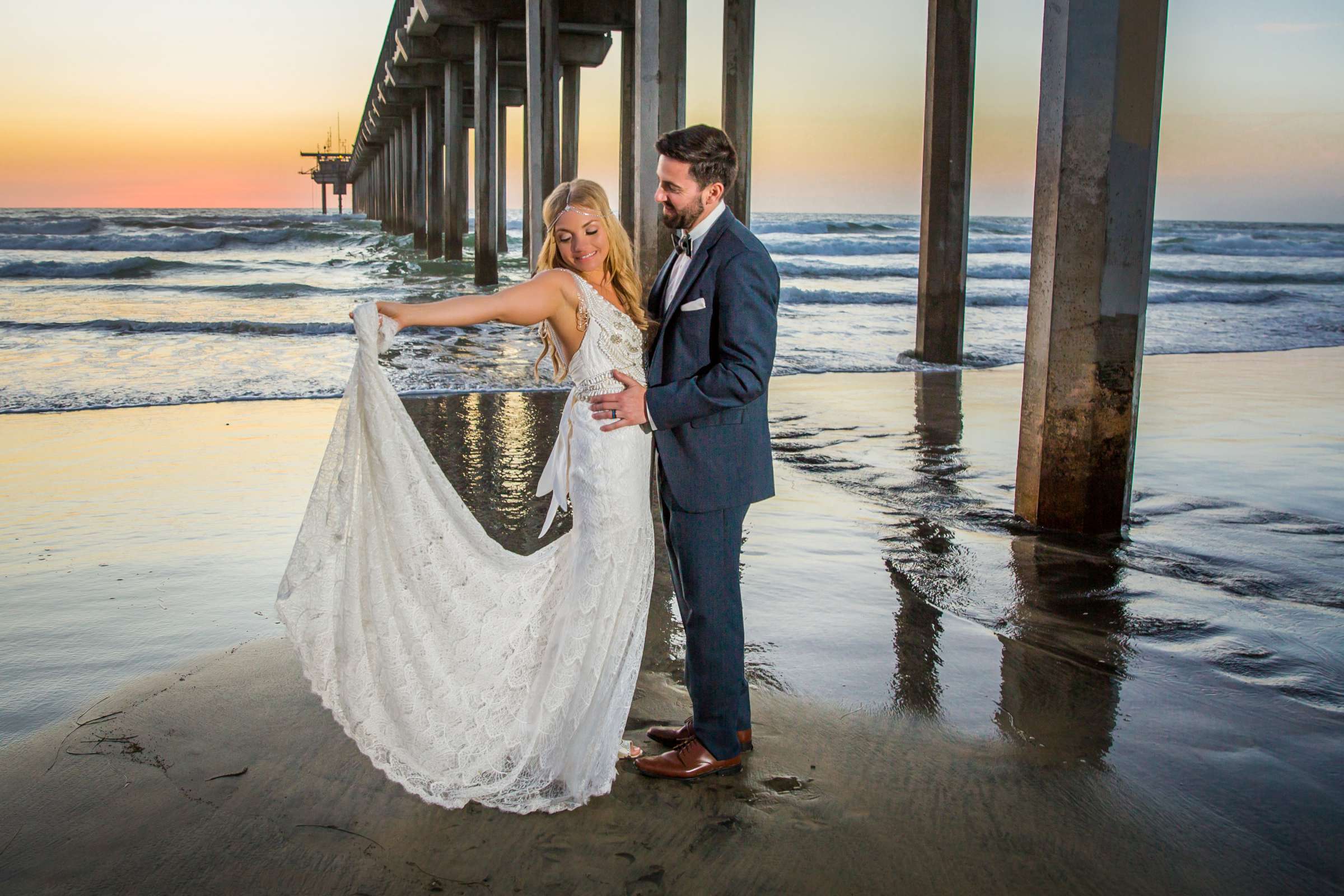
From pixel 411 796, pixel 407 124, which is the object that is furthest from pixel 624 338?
pixel 407 124

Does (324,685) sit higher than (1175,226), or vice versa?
(1175,226)

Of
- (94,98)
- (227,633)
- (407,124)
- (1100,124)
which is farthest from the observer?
(407,124)

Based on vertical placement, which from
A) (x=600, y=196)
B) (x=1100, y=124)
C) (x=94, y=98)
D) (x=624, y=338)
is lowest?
(x=624, y=338)

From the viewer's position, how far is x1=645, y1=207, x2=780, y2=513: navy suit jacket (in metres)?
2.52

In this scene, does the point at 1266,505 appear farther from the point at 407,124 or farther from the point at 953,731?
the point at 407,124

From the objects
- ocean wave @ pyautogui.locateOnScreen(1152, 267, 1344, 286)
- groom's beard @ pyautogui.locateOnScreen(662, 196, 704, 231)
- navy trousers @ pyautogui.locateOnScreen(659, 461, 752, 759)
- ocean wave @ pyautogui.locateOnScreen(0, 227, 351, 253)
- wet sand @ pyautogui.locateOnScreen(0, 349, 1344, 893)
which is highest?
ocean wave @ pyautogui.locateOnScreen(0, 227, 351, 253)

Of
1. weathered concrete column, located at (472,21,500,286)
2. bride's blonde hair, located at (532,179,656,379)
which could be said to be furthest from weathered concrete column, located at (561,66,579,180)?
bride's blonde hair, located at (532,179,656,379)

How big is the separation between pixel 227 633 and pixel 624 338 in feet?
6.19

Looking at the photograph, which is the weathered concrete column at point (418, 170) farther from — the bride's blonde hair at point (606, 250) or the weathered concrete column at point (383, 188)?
the bride's blonde hair at point (606, 250)

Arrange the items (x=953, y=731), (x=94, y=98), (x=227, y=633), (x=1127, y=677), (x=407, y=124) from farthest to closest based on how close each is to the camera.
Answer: (x=407, y=124)
(x=94, y=98)
(x=227, y=633)
(x=1127, y=677)
(x=953, y=731)

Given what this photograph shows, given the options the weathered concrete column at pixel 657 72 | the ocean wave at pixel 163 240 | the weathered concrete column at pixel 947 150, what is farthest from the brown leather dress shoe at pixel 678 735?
the ocean wave at pixel 163 240

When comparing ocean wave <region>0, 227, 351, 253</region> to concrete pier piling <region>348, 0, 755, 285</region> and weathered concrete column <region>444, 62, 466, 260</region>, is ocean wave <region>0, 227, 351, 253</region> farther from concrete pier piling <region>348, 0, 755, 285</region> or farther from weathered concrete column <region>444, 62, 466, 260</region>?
weathered concrete column <region>444, 62, 466, 260</region>

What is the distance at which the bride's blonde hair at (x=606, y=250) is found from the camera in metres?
2.60

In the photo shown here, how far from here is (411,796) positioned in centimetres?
260
